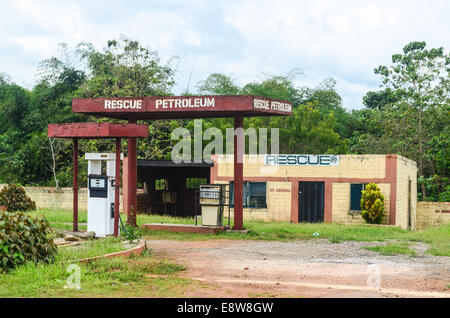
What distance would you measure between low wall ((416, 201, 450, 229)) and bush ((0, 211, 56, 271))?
22.0 metres

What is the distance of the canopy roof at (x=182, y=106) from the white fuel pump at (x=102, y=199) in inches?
115

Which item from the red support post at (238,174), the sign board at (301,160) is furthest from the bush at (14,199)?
the red support post at (238,174)

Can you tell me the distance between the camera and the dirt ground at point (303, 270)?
10023 mm

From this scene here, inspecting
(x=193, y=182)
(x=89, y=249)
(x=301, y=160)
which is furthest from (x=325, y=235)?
(x=193, y=182)

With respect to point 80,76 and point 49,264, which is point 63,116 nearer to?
point 80,76

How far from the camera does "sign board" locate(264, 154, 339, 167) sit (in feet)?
85.4

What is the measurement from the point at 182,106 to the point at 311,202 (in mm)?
9559

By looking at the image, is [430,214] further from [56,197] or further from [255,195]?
[56,197]

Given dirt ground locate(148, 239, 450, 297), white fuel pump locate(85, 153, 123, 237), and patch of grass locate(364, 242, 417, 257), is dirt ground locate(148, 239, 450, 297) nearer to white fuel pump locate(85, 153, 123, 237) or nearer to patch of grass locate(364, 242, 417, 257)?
patch of grass locate(364, 242, 417, 257)

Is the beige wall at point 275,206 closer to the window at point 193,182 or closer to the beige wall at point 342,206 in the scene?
the beige wall at point 342,206

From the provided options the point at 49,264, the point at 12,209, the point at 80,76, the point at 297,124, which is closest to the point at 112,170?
the point at 49,264

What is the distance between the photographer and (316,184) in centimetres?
Result: 2644

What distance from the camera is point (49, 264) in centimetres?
1107

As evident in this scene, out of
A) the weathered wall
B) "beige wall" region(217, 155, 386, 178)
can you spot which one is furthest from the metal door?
the weathered wall
